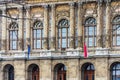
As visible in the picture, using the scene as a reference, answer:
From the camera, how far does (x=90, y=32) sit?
172ft

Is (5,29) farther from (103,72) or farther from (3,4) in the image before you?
(103,72)

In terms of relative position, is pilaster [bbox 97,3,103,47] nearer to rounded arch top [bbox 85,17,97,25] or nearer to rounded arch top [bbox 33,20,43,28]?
rounded arch top [bbox 85,17,97,25]

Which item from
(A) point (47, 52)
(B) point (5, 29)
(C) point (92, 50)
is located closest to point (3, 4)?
(B) point (5, 29)

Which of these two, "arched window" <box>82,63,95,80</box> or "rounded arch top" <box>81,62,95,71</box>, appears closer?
"rounded arch top" <box>81,62,95,71</box>

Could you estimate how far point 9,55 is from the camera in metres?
56.3

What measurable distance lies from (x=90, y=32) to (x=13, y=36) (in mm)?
9082

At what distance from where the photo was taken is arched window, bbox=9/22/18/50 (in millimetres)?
56531

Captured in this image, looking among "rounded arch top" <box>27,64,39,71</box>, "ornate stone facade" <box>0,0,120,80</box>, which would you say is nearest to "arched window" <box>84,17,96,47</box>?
"ornate stone facade" <box>0,0,120,80</box>

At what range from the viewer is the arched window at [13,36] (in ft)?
185

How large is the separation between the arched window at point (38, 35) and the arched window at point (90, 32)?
205 inches

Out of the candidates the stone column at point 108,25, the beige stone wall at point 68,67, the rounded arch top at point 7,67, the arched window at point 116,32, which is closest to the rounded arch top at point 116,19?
the arched window at point 116,32

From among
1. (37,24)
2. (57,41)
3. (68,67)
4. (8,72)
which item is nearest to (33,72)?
(8,72)

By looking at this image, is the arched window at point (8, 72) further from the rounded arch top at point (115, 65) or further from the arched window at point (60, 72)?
the rounded arch top at point (115, 65)

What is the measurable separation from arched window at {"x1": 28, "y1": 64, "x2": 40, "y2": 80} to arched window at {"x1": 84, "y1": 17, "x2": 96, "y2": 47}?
21.8ft
